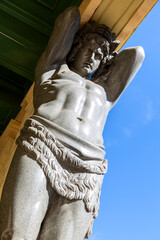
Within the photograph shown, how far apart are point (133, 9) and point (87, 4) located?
0.60 metres

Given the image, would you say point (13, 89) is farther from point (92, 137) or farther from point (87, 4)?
point (92, 137)

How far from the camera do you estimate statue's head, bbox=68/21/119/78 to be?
3666mm

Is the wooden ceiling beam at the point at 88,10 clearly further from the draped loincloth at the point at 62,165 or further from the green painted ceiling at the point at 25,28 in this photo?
the draped loincloth at the point at 62,165

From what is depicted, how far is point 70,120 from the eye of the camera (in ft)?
9.43

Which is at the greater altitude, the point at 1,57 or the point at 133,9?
the point at 133,9

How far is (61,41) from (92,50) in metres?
0.38

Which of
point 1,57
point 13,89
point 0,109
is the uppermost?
point 1,57

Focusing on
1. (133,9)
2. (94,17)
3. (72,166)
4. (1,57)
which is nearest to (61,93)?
(72,166)

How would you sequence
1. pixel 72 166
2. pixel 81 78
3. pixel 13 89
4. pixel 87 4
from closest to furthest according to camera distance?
1. pixel 72 166
2. pixel 81 78
3. pixel 87 4
4. pixel 13 89

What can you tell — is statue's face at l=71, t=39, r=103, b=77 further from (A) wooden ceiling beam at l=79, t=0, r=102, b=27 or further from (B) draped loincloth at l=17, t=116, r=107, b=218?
(B) draped loincloth at l=17, t=116, r=107, b=218

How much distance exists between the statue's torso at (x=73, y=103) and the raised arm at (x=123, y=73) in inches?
7.9

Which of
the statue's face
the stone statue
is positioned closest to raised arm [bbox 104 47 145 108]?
the stone statue

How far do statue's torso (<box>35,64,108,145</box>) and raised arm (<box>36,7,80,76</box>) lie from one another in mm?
125

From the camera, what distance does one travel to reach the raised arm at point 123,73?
3662 mm
